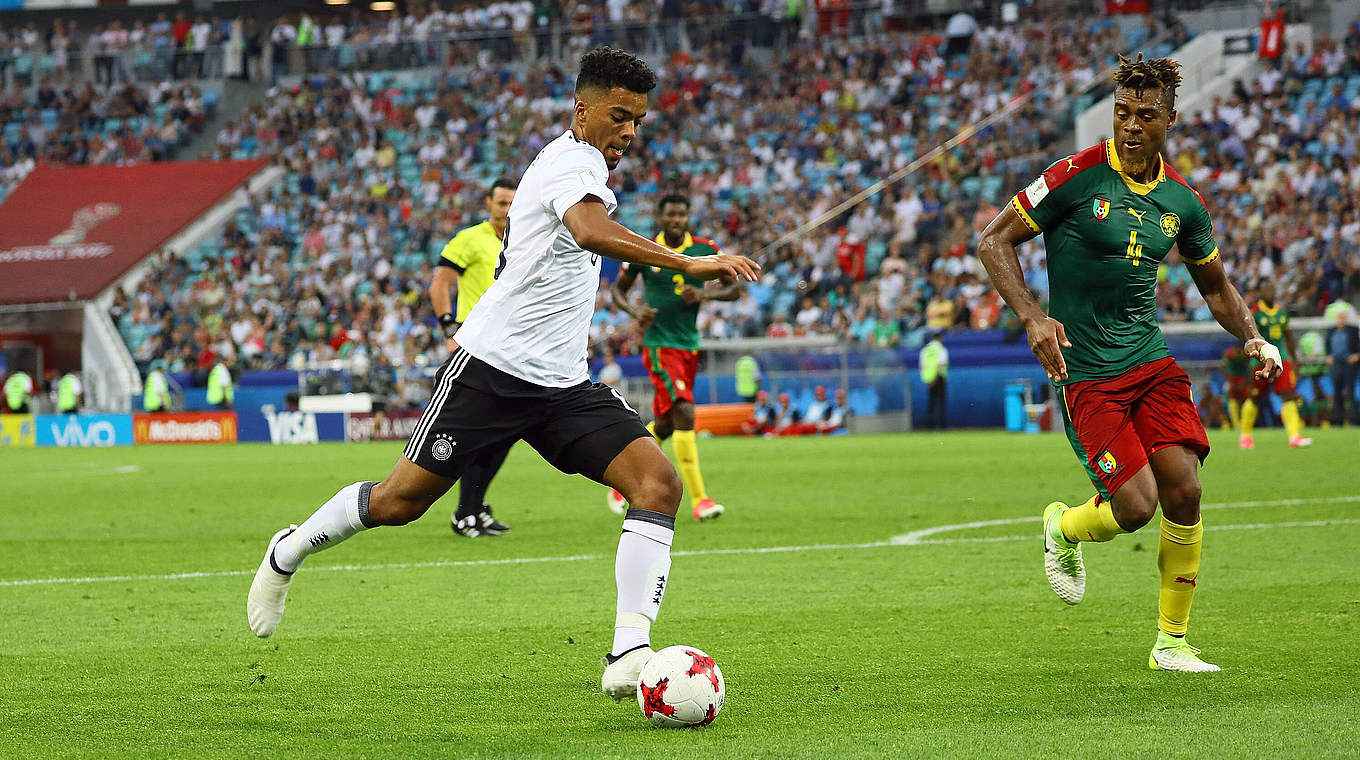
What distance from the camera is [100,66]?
47.5 metres

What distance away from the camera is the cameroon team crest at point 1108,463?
20.2ft

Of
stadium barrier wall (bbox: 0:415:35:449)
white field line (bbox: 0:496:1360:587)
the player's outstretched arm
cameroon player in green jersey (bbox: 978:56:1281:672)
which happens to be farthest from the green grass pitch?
stadium barrier wall (bbox: 0:415:35:449)

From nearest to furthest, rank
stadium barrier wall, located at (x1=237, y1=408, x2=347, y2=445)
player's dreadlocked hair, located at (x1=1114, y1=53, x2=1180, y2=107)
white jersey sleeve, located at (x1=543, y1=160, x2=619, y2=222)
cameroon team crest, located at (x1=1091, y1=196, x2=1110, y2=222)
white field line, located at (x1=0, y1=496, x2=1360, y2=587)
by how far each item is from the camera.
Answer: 1. white jersey sleeve, located at (x1=543, y1=160, x2=619, y2=222)
2. player's dreadlocked hair, located at (x1=1114, y1=53, x2=1180, y2=107)
3. cameroon team crest, located at (x1=1091, y1=196, x2=1110, y2=222)
4. white field line, located at (x1=0, y1=496, x2=1360, y2=587)
5. stadium barrier wall, located at (x1=237, y1=408, x2=347, y2=445)

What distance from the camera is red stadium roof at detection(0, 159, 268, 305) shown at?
41.2m

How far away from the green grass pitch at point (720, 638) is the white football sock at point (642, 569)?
1.08ft

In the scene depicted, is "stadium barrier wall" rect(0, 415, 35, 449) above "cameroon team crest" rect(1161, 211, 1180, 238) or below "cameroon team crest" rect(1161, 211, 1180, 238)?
below

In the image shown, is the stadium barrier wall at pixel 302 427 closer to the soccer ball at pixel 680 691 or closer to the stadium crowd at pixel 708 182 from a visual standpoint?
the stadium crowd at pixel 708 182

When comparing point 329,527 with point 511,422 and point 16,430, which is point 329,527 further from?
point 16,430

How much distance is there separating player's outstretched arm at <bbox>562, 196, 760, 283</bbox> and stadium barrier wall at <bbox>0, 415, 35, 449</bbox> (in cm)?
3055

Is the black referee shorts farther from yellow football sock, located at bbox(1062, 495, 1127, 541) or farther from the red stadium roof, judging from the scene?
the red stadium roof

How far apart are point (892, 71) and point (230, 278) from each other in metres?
17.6

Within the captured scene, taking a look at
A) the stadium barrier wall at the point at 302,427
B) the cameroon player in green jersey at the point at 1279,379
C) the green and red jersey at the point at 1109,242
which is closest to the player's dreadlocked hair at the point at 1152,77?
the green and red jersey at the point at 1109,242

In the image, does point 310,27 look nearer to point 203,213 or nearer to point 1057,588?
point 203,213

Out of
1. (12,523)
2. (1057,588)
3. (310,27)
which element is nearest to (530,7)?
(310,27)
